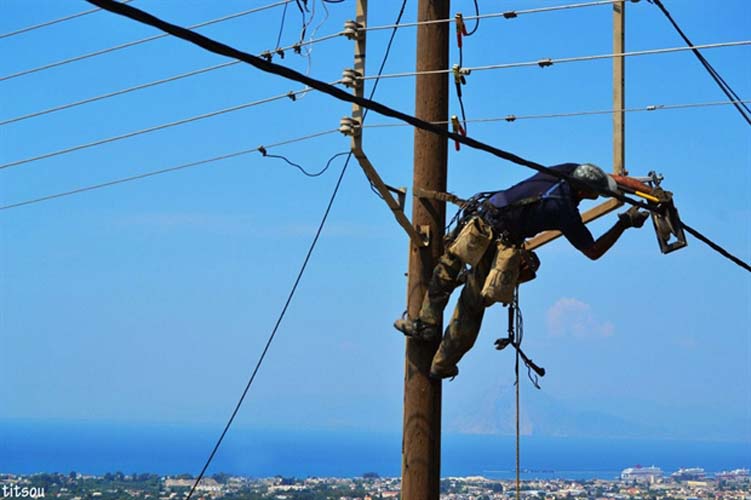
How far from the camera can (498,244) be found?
1025 cm

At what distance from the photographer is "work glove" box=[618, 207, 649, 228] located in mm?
10102

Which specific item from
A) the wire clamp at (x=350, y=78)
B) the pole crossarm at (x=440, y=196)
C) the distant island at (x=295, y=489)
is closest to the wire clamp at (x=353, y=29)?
the wire clamp at (x=350, y=78)

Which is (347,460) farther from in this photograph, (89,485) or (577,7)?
(577,7)

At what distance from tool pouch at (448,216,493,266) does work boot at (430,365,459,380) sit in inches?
35.4

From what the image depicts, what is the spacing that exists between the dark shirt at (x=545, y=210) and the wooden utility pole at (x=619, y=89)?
0.53 meters

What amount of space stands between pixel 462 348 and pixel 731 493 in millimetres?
45550

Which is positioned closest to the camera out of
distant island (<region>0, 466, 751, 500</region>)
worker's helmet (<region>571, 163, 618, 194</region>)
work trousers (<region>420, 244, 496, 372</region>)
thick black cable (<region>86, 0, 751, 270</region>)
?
thick black cable (<region>86, 0, 751, 270</region>)

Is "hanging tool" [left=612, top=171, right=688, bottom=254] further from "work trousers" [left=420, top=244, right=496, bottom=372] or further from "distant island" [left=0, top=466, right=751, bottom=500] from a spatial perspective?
"distant island" [left=0, top=466, right=751, bottom=500]

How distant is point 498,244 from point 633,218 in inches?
43.7

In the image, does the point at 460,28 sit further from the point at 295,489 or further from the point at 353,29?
the point at 295,489

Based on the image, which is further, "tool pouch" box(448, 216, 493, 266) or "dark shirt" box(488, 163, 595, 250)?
"tool pouch" box(448, 216, 493, 266)

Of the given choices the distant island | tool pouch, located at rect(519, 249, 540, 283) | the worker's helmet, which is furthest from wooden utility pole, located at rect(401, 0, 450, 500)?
the distant island

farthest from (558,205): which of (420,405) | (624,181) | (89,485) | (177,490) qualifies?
(89,485)

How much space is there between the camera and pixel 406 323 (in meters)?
10.6
